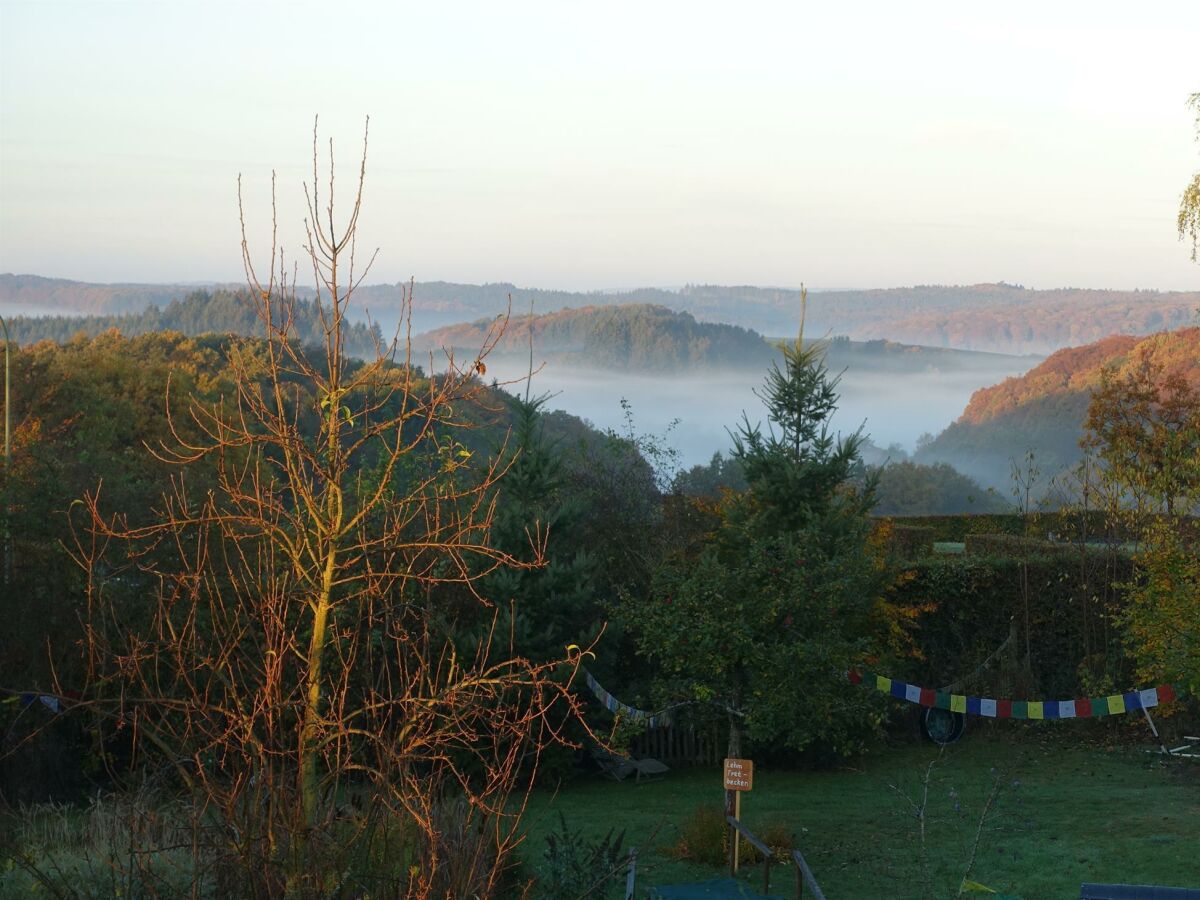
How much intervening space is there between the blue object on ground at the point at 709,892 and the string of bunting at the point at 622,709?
3.68m

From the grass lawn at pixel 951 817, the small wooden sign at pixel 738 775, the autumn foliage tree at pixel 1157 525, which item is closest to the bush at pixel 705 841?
the grass lawn at pixel 951 817

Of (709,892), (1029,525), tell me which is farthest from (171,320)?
(709,892)

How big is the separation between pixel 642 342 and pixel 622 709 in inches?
5462

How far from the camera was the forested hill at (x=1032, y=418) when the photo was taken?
7756 cm

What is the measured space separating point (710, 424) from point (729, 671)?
370ft

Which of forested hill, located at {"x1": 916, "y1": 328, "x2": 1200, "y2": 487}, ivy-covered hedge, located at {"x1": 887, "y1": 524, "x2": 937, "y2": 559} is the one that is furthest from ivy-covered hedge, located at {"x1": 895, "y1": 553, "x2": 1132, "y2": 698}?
forested hill, located at {"x1": 916, "y1": 328, "x2": 1200, "y2": 487}

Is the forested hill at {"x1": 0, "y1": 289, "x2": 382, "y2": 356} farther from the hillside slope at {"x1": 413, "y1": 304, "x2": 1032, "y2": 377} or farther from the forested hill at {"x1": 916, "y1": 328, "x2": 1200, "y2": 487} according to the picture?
the forested hill at {"x1": 916, "y1": 328, "x2": 1200, "y2": 487}

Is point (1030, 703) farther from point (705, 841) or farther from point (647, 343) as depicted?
point (647, 343)

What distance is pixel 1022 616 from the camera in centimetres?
1967

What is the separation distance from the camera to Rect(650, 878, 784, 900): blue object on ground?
8906 millimetres

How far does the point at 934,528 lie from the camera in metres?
27.9

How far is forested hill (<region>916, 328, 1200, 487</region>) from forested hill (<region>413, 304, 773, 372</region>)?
46.6 meters

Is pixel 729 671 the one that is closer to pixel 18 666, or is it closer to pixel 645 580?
pixel 645 580

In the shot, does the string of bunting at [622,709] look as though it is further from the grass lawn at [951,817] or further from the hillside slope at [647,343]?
the hillside slope at [647,343]
